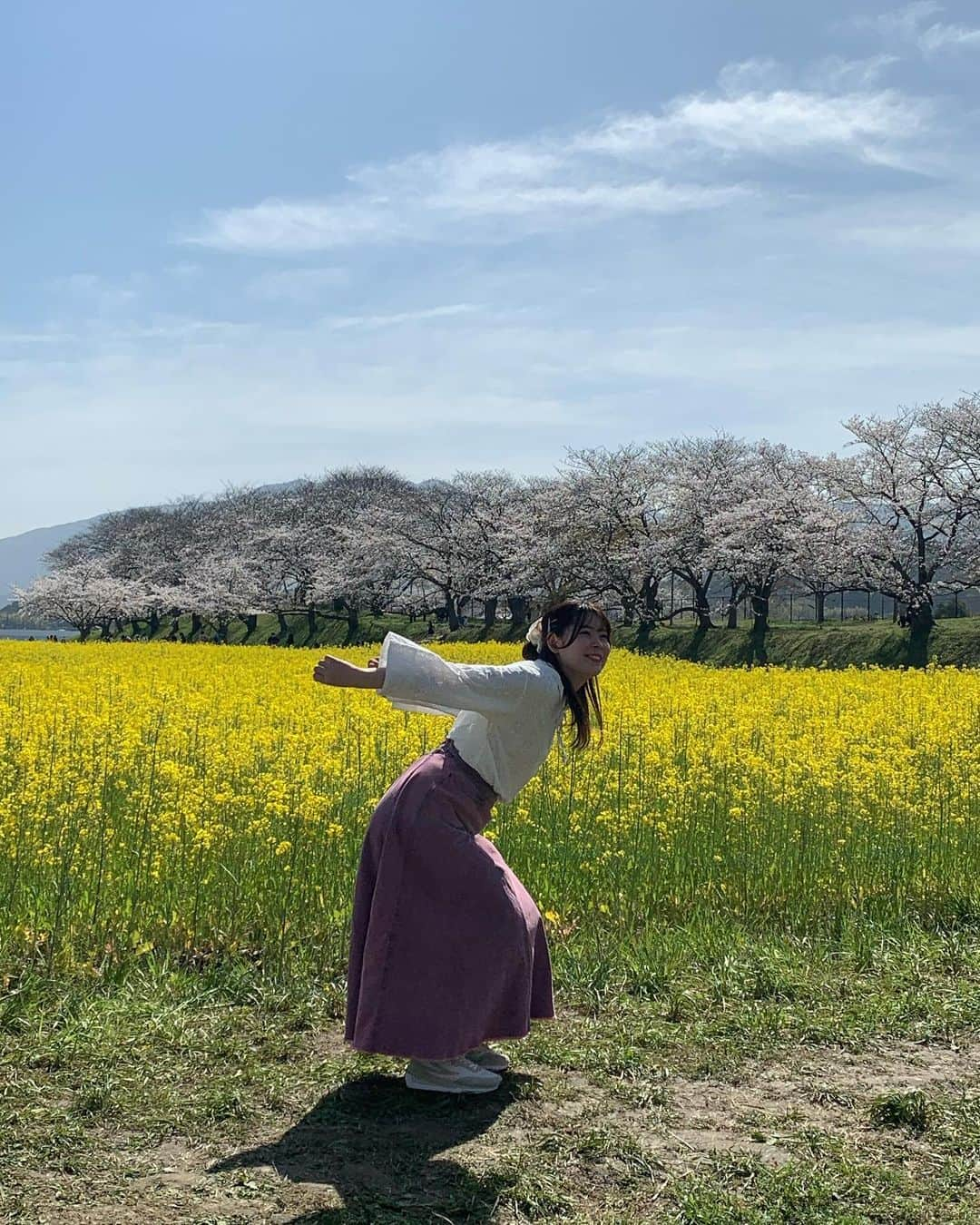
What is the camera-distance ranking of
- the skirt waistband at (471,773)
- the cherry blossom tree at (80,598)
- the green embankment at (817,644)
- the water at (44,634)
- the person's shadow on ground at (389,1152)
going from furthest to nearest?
the water at (44,634)
the cherry blossom tree at (80,598)
the green embankment at (817,644)
the skirt waistband at (471,773)
the person's shadow on ground at (389,1152)

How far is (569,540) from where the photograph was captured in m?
42.2

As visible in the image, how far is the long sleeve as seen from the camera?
10.9ft

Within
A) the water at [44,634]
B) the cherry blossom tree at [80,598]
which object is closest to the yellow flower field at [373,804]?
the cherry blossom tree at [80,598]

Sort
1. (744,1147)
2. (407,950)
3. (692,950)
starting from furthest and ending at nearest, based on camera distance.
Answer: (692,950)
(407,950)
(744,1147)

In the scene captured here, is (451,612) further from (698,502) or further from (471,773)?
(471,773)

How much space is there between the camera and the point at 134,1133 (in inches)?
129

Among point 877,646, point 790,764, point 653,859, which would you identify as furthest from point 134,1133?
point 877,646

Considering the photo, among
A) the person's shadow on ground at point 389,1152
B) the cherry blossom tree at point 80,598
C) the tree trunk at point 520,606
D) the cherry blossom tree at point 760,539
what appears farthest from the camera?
the cherry blossom tree at point 80,598

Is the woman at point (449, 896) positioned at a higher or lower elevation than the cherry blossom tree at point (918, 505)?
lower

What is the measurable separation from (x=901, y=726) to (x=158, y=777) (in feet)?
21.8

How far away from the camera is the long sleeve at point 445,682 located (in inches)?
131

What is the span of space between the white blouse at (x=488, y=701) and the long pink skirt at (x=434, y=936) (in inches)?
5.5

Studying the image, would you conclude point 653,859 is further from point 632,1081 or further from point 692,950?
point 632,1081

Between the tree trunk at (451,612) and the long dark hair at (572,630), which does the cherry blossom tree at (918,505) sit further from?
the long dark hair at (572,630)
